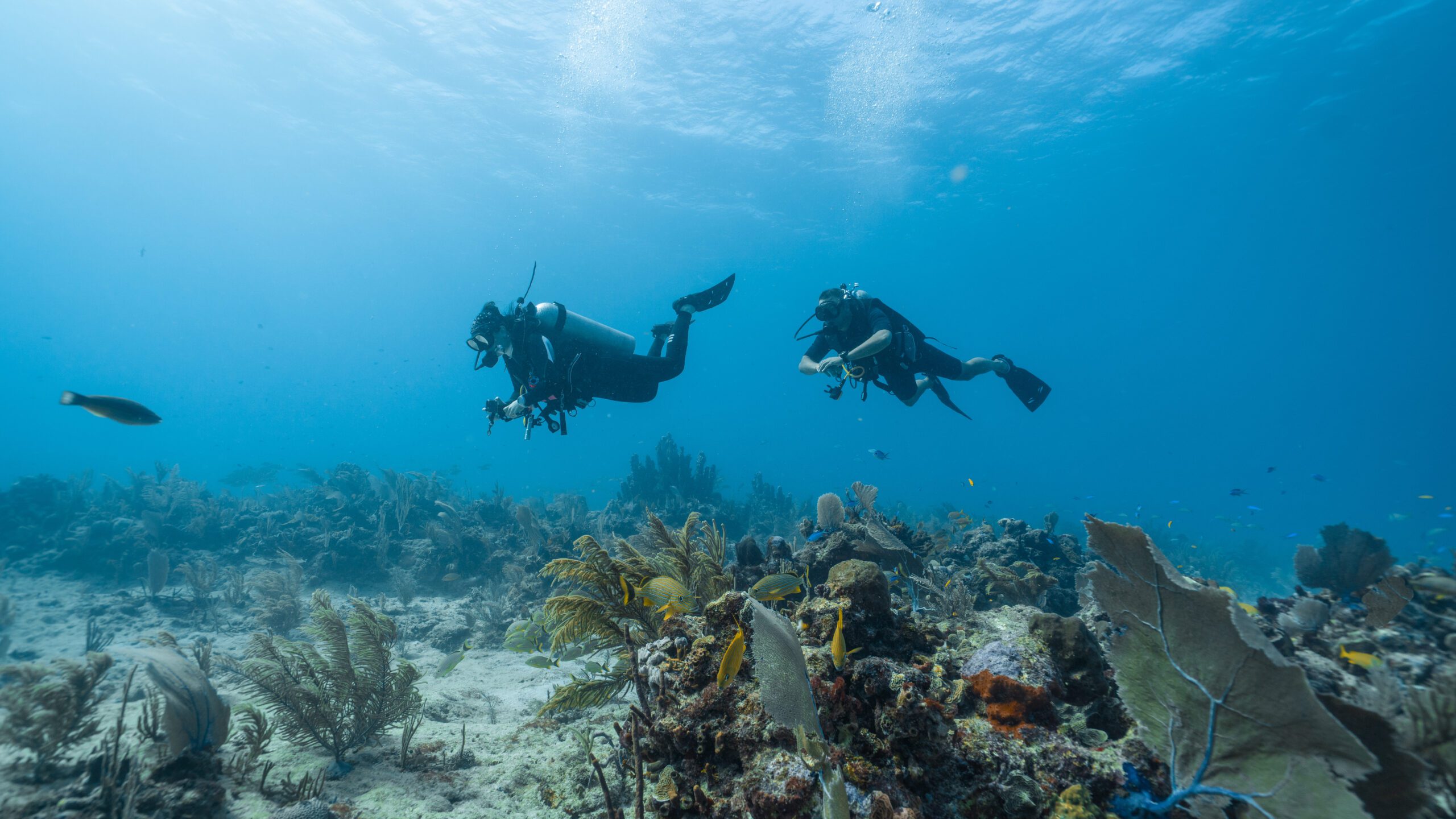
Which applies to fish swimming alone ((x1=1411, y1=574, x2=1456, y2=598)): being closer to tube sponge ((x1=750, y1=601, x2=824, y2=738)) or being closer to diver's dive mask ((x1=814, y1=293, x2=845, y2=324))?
tube sponge ((x1=750, y1=601, x2=824, y2=738))

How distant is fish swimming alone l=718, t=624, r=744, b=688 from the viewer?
1.96 metres

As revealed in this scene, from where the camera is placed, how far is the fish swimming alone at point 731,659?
1965mm

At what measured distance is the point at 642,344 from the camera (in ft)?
315

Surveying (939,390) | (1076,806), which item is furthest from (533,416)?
(1076,806)

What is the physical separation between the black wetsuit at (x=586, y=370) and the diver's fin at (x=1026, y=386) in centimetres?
683

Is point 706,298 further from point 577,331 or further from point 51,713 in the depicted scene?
point 51,713

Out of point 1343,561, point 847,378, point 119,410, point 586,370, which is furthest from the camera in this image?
point 586,370

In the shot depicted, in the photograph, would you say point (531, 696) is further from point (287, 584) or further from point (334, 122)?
point (334, 122)

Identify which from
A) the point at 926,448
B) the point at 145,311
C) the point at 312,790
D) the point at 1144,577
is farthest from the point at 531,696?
the point at 145,311

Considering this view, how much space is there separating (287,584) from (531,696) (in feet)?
22.0

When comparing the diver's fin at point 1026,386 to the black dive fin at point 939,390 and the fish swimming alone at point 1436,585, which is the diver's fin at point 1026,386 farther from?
the fish swimming alone at point 1436,585

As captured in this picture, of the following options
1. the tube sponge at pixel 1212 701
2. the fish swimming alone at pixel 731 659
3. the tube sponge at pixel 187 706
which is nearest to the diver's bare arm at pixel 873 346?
the tube sponge at pixel 1212 701

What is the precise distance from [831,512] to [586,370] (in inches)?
230

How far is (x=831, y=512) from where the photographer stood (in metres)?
6.39
